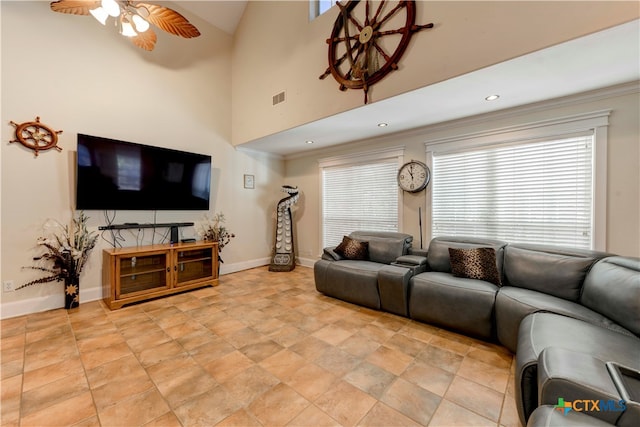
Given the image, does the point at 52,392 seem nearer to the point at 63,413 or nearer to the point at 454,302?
the point at 63,413

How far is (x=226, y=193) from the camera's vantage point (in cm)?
466

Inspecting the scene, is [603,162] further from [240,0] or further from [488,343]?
[240,0]

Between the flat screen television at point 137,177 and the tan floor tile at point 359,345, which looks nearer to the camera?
the tan floor tile at point 359,345

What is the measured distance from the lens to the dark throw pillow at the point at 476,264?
8.46 ft

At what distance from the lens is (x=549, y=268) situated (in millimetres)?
2318

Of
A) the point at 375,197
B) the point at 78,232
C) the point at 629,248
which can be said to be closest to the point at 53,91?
the point at 78,232

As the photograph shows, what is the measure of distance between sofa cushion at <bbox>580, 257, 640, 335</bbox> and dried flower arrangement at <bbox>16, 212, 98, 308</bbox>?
5.07 metres

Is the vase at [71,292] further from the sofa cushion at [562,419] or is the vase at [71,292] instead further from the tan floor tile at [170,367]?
the sofa cushion at [562,419]

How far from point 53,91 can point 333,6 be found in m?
3.54

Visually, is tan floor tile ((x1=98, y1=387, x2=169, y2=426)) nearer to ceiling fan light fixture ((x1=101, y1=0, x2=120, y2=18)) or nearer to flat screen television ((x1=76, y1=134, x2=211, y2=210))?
flat screen television ((x1=76, y1=134, x2=211, y2=210))

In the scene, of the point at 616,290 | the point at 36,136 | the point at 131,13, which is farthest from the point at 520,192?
the point at 36,136

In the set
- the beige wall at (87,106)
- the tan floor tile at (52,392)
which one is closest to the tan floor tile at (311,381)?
the tan floor tile at (52,392)

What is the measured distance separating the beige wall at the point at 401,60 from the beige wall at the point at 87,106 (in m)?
0.58

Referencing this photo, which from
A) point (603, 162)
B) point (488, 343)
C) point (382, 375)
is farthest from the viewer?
point (603, 162)
